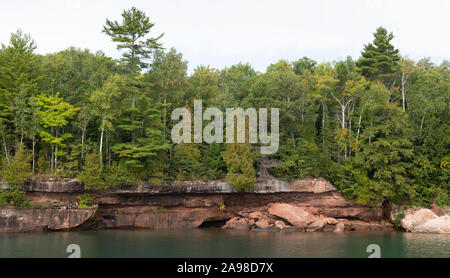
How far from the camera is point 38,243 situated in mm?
28234

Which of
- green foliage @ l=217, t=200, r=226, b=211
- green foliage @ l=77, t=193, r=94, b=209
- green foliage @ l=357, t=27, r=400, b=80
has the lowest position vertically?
green foliage @ l=217, t=200, r=226, b=211

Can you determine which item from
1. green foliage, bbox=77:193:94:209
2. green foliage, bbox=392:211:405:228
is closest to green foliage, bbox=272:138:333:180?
green foliage, bbox=392:211:405:228

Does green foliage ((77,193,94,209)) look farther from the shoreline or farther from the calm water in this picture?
the calm water

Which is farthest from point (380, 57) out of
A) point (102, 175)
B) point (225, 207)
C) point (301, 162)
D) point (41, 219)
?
point (41, 219)

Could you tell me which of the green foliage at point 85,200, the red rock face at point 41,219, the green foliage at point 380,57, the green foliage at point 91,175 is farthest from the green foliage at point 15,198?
the green foliage at point 380,57

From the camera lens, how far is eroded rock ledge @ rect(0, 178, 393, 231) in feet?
126

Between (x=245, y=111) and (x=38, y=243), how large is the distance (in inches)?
925

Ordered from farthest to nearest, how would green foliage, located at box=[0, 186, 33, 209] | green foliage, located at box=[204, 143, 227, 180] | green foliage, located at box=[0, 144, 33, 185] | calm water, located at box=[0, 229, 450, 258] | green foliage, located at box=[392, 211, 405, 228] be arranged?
green foliage, located at box=[204, 143, 227, 180]
green foliage, located at box=[392, 211, 405, 228]
green foliage, located at box=[0, 144, 33, 185]
green foliage, located at box=[0, 186, 33, 209]
calm water, located at box=[0, 229, 450, 258]

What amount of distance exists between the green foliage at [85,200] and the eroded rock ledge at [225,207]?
62cm

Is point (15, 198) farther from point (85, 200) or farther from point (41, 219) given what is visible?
point (85, 200)

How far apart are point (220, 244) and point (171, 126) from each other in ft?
61.4

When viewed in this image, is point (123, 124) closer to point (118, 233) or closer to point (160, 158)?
point (160, 158)

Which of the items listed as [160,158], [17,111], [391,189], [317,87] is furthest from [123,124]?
[391,189]

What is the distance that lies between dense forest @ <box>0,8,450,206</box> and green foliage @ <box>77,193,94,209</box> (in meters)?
1.80
